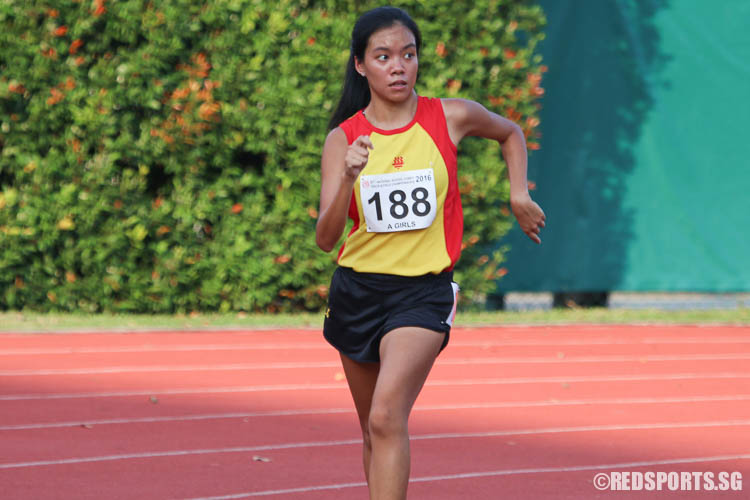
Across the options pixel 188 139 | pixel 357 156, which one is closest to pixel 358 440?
pixel 357 156

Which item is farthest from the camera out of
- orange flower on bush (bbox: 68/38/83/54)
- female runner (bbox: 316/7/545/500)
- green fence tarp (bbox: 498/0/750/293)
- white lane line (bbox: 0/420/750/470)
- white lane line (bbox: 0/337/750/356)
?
green fence tarp (bbox: 498/0/750/293)

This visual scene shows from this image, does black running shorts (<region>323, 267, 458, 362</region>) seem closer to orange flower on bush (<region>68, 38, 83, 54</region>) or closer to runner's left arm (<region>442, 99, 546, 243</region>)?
runner's left arm (<region>442, 99, 546, 243</region>)

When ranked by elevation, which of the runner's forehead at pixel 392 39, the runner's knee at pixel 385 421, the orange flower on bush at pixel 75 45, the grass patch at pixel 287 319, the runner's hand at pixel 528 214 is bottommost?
the grass patch at pixel 287 319

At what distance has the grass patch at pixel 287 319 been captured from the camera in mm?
8109

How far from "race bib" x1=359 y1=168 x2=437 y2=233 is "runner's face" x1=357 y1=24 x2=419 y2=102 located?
0.81 ft

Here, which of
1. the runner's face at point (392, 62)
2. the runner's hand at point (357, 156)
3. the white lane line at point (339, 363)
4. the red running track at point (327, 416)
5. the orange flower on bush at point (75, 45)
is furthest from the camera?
the orange flower on bush at point (75, 45)

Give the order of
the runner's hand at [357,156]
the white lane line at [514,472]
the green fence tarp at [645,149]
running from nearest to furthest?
the runner's hand at [357,156] → the white lane line at [514,472] → the green fence tarp at [645,149]

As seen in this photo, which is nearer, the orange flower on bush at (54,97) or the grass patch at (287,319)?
the grass patch at (287,319)

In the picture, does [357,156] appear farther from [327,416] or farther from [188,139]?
[188,139]

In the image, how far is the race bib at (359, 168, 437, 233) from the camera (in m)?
3.31

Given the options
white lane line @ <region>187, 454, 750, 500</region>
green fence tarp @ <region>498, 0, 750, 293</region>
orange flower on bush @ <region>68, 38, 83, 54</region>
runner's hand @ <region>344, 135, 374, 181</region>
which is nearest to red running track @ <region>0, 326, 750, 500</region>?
white lane line @ <region>187, 454, 750, 500</region>

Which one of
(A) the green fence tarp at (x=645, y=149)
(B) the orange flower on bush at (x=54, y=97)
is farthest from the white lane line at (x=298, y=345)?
(B) the orange flower on bush at (x=54, y=97)

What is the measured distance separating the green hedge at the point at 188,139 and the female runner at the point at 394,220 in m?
5.27

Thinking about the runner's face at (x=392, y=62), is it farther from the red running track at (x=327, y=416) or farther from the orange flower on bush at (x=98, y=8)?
the orange flower on bush at (x=98, y=8)
